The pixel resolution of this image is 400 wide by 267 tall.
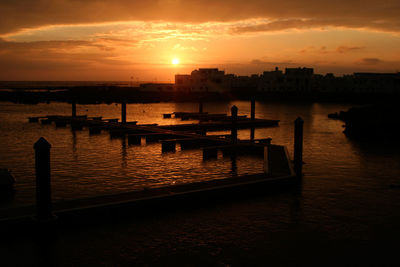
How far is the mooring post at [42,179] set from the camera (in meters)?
9.67

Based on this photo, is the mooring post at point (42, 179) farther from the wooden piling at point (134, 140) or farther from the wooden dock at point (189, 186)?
the wooden piling at point (134, 140)

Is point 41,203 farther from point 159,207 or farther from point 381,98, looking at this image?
point 381,98

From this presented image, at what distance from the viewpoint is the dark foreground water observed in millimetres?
9336

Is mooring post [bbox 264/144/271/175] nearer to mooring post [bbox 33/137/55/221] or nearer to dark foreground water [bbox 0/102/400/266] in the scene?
dark foreground water [bbox 0/102/400/266]

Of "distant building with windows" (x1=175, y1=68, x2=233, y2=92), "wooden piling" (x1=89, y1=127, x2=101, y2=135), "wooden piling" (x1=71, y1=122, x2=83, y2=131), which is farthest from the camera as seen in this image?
"distant building with windows" (x1=175, y1=68, x2=233, y2=92)

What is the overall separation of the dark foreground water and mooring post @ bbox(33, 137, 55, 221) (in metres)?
0.73

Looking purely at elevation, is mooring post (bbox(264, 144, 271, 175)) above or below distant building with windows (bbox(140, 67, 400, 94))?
below

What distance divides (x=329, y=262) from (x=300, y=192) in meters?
5.65

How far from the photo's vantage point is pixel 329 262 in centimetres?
919

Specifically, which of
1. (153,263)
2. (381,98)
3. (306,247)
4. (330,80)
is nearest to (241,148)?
(306,247)

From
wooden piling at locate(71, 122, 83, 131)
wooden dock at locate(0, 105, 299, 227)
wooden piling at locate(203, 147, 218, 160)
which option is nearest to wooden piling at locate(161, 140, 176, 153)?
wooden dock at locate(0, 105, 299, 227)

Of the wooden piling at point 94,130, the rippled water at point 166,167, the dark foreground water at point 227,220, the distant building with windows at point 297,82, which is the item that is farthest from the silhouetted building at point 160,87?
the dark foreground water at point 227,220

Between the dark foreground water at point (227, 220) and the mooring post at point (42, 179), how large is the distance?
0.73m

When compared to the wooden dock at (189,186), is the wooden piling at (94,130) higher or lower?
higher
